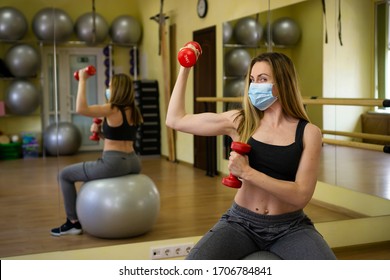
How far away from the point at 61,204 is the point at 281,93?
203 centimetres

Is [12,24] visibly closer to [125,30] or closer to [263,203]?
[125,30]

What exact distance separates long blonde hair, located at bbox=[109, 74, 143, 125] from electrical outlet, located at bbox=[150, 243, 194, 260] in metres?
0.86

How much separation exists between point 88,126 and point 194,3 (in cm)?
117

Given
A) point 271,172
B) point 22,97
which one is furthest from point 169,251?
point 271,172

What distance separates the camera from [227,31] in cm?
416

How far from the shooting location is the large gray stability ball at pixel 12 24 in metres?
3.51

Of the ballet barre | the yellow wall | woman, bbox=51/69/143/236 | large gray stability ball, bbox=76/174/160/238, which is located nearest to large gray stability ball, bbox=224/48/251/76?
the yellow wall

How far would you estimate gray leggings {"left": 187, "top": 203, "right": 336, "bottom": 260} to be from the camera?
2.04m

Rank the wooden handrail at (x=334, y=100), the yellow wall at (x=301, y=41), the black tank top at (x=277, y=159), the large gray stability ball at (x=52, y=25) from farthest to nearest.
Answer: the wooden handrail at (x=334, y=100) < the yellow wall at (x=301, y=41) < the large gray stability ball at (x=52, y=25) < the black tank top at (x=277, y=159)

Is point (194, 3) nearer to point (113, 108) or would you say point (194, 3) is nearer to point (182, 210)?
point (113, 108)

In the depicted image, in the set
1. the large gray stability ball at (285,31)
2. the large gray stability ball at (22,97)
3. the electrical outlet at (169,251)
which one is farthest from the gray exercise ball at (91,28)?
the electrical outlet at (169,251)

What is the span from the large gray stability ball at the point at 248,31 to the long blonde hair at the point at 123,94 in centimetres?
96

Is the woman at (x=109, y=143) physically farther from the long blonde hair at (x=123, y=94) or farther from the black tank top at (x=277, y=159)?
the black tank top at (x=277, y=159)

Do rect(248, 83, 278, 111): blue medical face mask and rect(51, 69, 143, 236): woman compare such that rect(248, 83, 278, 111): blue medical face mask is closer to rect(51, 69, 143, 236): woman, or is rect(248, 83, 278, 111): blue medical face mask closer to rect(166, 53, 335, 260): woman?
rect(166, 53, 335, 260): woman
